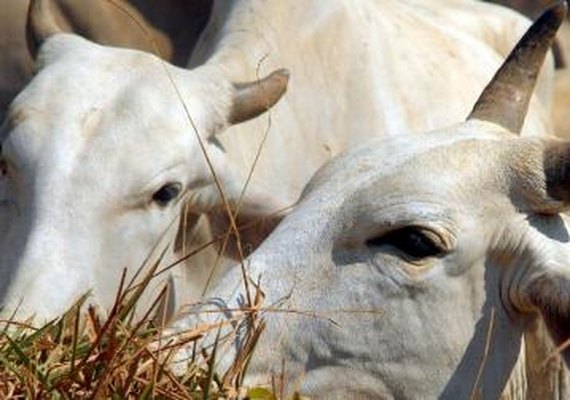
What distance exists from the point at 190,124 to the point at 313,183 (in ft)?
4.53

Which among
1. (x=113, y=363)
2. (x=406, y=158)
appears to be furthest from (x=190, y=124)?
(x=113, y=363)

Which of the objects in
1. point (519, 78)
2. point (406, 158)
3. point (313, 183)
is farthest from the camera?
point (519, 78)

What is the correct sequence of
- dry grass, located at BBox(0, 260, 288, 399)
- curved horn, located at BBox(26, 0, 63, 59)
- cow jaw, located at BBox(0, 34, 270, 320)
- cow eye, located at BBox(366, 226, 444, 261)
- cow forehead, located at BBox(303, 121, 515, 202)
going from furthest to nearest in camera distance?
curved horn, located at BBox(26, 0, 63, 59)
cow jaw, located at BBox(0, 34, 270, 320)
cow forehead, located at BBox(303, 121, 515, 202)
cow eye, located at BBox(366, 226, 444, 261)
dry grass, located at BBox(0, 260, 288, 399)

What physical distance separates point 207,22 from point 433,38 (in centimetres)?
94

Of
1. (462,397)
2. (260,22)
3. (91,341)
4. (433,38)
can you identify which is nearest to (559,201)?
(462,397)

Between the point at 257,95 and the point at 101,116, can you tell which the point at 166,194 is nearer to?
the point at 101,116

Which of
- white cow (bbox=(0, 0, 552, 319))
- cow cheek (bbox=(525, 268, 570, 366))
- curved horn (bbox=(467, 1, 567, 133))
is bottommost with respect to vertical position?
white cow (bbox=(0, 0, 552, 319))

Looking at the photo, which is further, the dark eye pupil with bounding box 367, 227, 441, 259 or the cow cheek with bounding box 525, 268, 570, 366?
the dark eye pupil with bounding box 367, 227, 441, 259

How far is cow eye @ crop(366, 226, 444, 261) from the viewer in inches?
209

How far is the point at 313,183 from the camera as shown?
566 cm

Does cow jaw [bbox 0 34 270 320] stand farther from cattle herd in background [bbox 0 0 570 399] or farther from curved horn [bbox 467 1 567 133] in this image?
curved horn [bbox 467 1 567 133]

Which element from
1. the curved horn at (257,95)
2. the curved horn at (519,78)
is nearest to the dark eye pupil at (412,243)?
the curved horn at (519,78)

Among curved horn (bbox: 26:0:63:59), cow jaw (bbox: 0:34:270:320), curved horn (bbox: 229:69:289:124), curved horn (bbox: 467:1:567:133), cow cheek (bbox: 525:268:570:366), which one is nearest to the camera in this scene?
cow cheek (bbox: 525:268:570:366)

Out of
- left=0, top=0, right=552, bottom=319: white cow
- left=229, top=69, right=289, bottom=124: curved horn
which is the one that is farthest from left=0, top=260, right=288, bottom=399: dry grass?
left=229, top=69, right=289, bottom=124: curved horn
